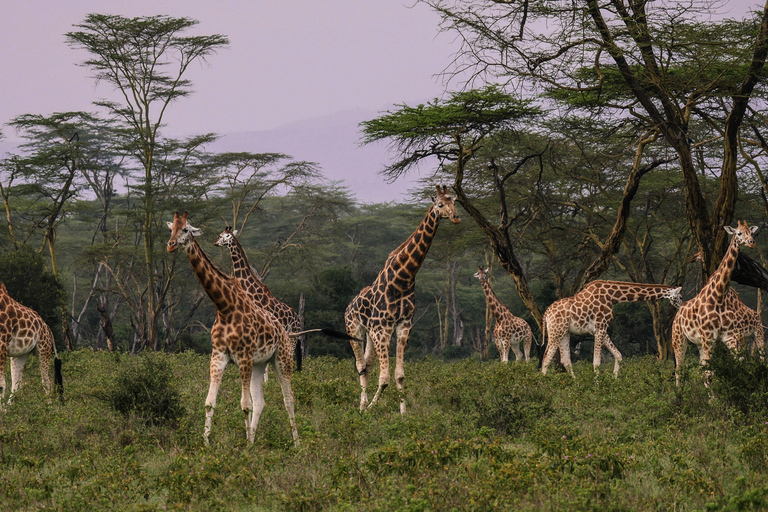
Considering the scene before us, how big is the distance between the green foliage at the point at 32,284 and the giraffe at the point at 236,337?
14.2 metres

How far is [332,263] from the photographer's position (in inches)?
1654

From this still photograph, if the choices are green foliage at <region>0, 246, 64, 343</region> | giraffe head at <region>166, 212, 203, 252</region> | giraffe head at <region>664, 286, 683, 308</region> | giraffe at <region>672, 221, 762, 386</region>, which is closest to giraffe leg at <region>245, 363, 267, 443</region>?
giraffe head at <region>166, 212, 203, 252</region>

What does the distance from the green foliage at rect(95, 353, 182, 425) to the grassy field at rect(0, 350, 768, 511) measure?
2cm

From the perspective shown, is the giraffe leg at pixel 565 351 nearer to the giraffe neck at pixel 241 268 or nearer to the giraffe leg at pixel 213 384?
the giraffe neck at pixel 241 268

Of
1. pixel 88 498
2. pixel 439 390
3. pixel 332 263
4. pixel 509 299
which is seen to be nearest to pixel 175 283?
pixel 332 263

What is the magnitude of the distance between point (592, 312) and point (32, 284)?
14.7 metres

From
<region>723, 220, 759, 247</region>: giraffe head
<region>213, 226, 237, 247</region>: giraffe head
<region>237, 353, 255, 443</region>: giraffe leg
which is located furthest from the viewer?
<region>213, 226, 237, 247</region>: giraffe head

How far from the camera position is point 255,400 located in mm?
7945

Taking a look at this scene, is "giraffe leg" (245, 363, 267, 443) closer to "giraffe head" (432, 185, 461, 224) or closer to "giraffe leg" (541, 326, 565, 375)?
"giraffe head" (432, 185, 461, 224)

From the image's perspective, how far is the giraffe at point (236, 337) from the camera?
7555mm

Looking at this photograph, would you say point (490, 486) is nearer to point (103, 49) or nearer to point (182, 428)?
point (182, 428)

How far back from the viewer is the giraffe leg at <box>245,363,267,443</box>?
7.85 metres

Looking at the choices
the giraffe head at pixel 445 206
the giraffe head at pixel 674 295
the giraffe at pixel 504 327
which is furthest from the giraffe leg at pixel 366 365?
the giraffe at pixel 504 327

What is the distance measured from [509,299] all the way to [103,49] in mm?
18728
